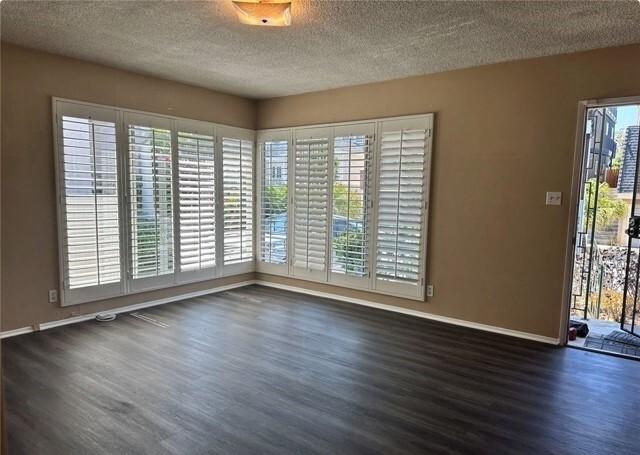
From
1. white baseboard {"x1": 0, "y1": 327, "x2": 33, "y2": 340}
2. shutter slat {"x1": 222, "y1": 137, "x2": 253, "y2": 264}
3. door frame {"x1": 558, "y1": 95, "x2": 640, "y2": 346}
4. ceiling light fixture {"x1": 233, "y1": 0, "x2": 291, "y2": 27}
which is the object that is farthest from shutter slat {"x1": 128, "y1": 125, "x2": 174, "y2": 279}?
door frame {"x1": 558, "y1": 95, "x2": 640, "y2": 346}

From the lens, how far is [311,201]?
5.16 metres

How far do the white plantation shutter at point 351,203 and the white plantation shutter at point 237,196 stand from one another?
126 cm

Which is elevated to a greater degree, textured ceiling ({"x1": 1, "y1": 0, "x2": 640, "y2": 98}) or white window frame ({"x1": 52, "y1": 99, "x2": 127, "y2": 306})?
textured ceiling ({"x1": 1, "y1": 0, "x2": 640, "y2": 98})

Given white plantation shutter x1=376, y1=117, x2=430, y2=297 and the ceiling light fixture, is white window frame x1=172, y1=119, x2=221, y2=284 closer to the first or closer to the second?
white plantation shutter x1=376, y1=117, x2=430, y2=297

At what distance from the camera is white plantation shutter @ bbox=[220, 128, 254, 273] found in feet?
17.3

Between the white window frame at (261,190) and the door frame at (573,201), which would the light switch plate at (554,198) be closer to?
the door frame at (573,201)

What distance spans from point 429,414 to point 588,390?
1.21m

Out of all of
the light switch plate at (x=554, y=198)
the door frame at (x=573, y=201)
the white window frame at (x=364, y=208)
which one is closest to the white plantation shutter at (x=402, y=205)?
the white window frame at (x=364, y=208)

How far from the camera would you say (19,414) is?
8.02 feet

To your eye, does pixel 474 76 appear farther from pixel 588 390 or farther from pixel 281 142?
pixel 588 390

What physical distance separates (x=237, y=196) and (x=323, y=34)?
8.86ft

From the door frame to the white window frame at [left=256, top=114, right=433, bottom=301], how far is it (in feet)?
4.12

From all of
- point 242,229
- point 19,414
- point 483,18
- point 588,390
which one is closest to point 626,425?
point 588,390

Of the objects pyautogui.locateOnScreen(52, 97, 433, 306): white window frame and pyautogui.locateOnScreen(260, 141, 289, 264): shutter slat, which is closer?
pyautogui.locateOnScreen(52, 97, 433, 306): white window frame
